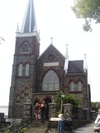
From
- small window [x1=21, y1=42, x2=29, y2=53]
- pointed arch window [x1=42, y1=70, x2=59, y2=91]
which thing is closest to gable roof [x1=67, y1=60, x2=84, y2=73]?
pointed arch window [x1=42, y1=70, x2=59, y2=91]

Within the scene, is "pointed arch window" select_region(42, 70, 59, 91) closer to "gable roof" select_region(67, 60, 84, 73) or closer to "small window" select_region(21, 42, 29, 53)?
"gable roof" select_region(67, 60, 84, 73)

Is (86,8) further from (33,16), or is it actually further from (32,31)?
(33,16)

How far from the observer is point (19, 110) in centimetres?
3622

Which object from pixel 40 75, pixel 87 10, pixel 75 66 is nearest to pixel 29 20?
pixel 40 75

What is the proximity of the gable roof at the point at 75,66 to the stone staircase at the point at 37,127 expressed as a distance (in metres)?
18.8

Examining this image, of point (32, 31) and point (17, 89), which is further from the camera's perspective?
point (32, 31)

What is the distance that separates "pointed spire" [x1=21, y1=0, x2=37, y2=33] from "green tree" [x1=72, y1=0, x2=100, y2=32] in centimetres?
2628

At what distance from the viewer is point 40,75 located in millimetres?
38344

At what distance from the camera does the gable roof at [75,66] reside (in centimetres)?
3688

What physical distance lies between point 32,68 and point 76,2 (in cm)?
2374

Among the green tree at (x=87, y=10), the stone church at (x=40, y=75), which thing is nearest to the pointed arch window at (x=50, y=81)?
the stone church at (x=40, y=75)

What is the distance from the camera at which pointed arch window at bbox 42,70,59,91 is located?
37.2 meters

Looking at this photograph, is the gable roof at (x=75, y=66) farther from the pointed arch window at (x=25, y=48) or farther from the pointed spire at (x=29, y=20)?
the pointed spire at (x=29, y=20)

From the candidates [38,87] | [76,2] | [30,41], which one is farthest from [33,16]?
[76,2]
